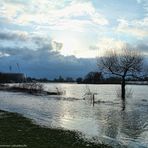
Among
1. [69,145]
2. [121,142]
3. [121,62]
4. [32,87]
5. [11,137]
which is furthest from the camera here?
[32,87]

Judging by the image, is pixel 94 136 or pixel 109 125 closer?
pixel 94 136

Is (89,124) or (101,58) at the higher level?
(101,58)

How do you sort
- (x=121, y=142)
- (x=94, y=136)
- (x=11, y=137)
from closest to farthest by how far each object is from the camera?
(x=11, y=137)
(x=121, y=142)
(x=94, y=136)

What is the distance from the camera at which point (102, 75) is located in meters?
68.9

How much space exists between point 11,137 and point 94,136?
5804 mm

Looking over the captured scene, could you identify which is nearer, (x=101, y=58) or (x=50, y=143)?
(x=50, y=143)

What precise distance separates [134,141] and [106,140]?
5.51 ft

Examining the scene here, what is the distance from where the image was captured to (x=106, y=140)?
2205cm

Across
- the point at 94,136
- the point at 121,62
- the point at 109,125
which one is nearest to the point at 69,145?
the point at 94,136

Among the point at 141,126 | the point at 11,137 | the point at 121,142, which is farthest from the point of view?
the point at 141,126

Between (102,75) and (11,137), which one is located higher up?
(102,75)

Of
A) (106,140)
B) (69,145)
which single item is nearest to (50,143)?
(69,145)

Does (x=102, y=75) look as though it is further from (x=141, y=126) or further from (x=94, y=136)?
(x=94, y=136)

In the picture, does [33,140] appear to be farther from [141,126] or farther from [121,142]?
[141,126]
